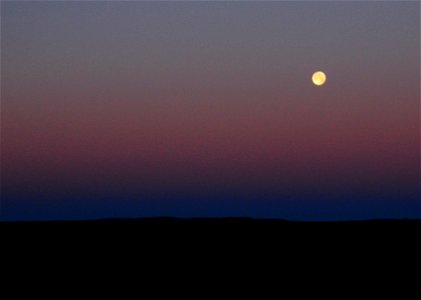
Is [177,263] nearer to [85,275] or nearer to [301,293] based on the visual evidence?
[85,275]

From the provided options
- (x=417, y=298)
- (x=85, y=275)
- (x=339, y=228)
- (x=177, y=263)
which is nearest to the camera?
(x=417, y=298)

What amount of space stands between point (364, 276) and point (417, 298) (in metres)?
1.34

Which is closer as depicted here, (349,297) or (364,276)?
(349,297)

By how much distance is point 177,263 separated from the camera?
1171cm

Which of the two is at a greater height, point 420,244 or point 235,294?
point 420,244

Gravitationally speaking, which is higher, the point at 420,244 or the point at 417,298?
the point at 420,244

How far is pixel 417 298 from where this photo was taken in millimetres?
9648

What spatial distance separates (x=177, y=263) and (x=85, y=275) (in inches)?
63.6

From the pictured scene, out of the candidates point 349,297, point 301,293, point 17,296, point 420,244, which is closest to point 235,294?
point 301,293

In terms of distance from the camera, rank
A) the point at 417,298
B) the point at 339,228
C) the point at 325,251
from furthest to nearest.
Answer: the point at 339,228 < the point at 325,251 < the point at 417,298

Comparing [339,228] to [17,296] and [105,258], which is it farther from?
[17,296]

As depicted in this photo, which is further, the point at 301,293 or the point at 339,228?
the point at 339,228

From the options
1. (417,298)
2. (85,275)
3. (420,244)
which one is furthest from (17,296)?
(420,244)

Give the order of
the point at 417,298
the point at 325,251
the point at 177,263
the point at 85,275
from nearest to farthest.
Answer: the point at 417,298
the point at 85,275
the point at 177,263
the point at 325,251
